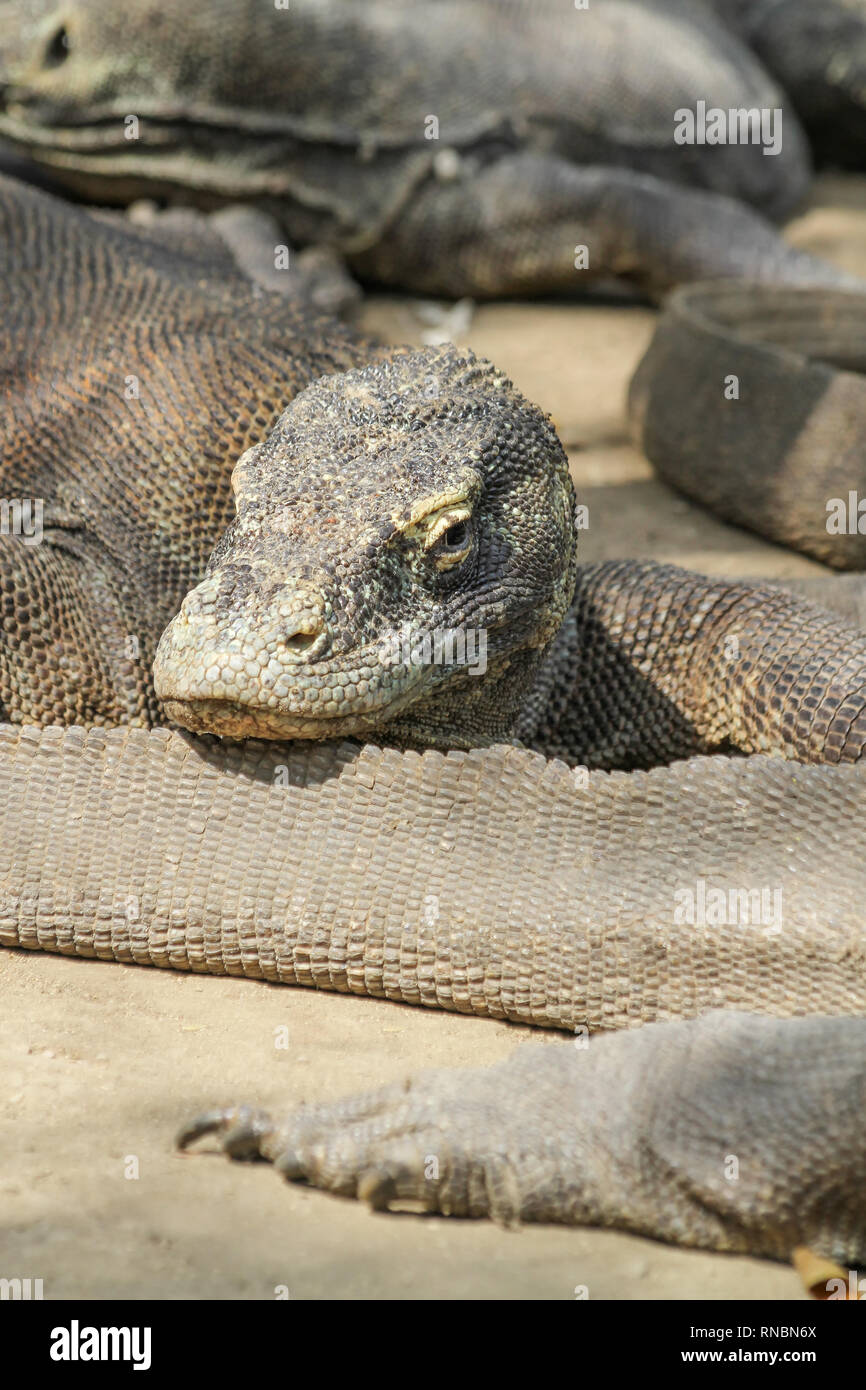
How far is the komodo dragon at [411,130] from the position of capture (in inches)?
321

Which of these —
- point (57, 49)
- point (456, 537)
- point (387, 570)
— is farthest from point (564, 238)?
point (387, 570)

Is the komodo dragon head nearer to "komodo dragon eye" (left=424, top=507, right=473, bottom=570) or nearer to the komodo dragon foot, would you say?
"komodo dragon eye" (left=424, top=507, right=473, bottom=570)

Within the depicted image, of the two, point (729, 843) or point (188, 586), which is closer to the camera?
point (729, 843)

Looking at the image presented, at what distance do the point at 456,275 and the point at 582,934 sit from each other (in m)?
6.52

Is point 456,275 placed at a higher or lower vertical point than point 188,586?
higher

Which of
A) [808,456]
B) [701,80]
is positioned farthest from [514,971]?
[701,80]

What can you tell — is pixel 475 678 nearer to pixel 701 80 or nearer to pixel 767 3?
pixel 701 80

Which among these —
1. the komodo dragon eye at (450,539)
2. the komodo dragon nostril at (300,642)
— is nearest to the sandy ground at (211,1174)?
the komodo dragon nostril at (300,642)

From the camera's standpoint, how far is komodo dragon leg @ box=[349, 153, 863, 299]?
8602mm

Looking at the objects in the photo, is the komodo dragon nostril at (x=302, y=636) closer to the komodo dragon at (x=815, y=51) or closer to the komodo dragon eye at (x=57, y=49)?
the komodo dragon eye at (x=57, y=49)

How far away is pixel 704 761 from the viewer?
3314mm

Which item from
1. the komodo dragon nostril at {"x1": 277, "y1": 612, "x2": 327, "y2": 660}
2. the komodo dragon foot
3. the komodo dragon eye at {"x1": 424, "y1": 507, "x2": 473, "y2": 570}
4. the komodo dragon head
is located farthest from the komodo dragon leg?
the komodo dragon foot

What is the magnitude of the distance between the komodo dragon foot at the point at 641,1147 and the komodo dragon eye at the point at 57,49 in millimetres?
6873

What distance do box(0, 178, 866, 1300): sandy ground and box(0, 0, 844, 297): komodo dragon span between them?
617 cm
